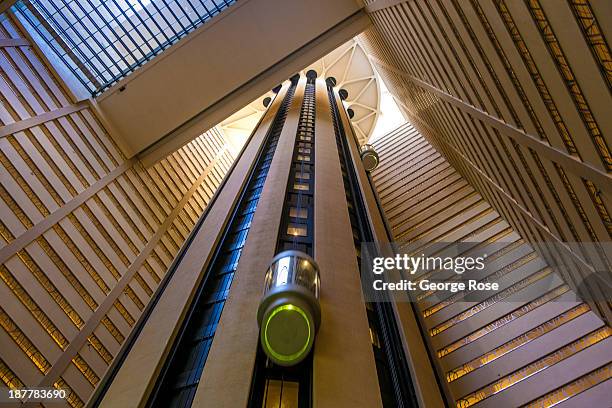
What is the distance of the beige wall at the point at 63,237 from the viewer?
13.1m

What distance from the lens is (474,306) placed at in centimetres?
1494

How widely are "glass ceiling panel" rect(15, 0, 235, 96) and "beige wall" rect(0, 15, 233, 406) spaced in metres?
2.12

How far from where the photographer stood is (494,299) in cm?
1470

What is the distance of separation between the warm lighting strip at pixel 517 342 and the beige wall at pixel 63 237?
11527mm

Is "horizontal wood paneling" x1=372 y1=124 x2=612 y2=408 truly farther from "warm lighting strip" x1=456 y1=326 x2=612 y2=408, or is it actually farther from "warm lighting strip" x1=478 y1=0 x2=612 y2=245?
"warm lighting strip" x1=478 y1=0 x2=612 y2=245

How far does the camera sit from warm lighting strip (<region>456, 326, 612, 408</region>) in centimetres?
1160

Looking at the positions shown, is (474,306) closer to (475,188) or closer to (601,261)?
(601,261)

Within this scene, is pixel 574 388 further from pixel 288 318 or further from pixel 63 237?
pixel 63 237

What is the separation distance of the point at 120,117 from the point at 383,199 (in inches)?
566

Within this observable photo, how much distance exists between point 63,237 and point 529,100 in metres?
14.9

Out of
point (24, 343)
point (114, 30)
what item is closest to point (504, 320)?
point (24, 343)

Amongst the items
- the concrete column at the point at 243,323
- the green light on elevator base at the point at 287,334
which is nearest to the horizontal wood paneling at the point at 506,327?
the green light on elevator base at the point at 287,334

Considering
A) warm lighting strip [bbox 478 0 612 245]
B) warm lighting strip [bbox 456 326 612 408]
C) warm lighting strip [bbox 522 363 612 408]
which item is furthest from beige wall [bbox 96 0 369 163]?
warm lighting strip [bbox 522 363 612 408]

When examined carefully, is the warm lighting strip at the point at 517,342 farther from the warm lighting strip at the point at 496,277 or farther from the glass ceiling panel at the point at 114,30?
the glass ceiling panel at the point at 114,30
